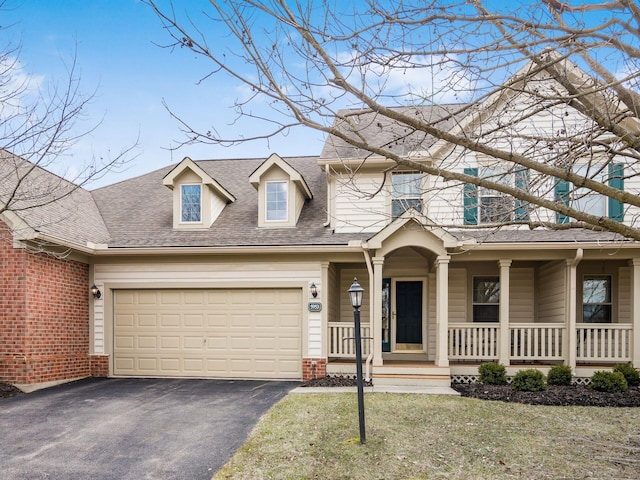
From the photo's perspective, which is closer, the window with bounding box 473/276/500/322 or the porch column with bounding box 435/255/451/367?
the porch column with bounding box 435/255/451/367

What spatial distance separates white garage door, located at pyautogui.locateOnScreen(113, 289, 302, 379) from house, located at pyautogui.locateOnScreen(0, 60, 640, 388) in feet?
0.11

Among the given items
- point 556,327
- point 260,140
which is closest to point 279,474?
point 260,140

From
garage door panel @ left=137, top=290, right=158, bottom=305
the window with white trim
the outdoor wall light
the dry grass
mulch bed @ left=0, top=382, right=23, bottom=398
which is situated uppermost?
the window with white trim

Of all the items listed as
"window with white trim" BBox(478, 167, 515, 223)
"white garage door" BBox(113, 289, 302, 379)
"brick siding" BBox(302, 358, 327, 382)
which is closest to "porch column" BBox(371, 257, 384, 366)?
"brick siding" BBox(302, 358, 327, 382)

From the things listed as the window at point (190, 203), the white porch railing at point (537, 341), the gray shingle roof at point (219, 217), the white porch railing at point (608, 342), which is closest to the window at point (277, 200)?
the gray shingle roof at point (219, 217)

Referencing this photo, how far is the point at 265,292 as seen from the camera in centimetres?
1016

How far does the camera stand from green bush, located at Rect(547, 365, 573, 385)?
8.88 m

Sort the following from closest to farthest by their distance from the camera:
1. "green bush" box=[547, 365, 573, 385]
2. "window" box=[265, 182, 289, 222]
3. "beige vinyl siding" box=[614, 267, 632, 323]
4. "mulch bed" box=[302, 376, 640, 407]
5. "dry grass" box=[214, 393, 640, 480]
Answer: "dry grass" box=[214, 393, 640, 480] → "mulch bed" box=[302, 376, 640, 407] → "green bush" box=[547, 365, 573, 385] → "beige vinyl siding" box=[614, 267, 632, 323] → "window" box=[265, 182, 289, 222]

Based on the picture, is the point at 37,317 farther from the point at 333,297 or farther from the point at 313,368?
the point at 333,297

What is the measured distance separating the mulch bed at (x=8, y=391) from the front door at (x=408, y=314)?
8250mm

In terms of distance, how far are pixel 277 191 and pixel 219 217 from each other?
1727 millimetres

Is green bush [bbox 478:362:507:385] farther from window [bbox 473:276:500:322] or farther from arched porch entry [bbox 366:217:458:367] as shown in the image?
window [bbox 473:276:500:322]

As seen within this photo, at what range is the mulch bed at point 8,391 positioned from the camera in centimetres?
804

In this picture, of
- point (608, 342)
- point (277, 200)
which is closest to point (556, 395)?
point (608, 342)
